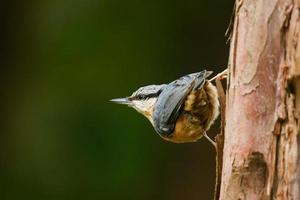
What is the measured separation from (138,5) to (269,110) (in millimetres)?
3586

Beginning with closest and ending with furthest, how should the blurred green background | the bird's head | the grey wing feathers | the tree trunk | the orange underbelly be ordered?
the tree trunk, the grey wing feathers, the orange underbelly, the bird's head, the blurred green background

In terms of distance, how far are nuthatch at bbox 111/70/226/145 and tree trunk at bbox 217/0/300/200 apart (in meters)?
0.95

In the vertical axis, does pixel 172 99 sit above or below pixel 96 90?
below

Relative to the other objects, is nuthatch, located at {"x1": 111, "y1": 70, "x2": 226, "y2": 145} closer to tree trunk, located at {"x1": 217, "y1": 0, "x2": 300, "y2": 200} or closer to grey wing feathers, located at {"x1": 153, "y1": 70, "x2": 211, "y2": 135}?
grey wing feathers, located at {"x1": 153, "y1": 70, "x2": 211, "y2": 135}

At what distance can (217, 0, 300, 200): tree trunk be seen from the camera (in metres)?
2.35

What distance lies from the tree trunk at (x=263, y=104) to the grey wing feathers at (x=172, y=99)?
0.91 metres

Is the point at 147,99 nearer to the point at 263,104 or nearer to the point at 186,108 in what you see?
the point at 186,108

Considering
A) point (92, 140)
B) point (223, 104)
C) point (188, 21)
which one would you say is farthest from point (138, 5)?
point (223, 104)

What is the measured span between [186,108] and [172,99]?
82 mm

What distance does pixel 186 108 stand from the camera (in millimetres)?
3650

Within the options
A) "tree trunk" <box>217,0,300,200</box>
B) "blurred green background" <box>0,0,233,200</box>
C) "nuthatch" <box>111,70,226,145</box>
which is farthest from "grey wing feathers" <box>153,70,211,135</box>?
"blurred green background" <box>0,0,233,200</box>

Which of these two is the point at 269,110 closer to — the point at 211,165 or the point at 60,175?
the point at 211,165

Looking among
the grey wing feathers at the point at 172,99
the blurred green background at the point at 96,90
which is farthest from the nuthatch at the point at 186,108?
the blurred green background at the point at 96,90

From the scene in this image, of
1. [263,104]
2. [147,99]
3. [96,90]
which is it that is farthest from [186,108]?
[96,90]
